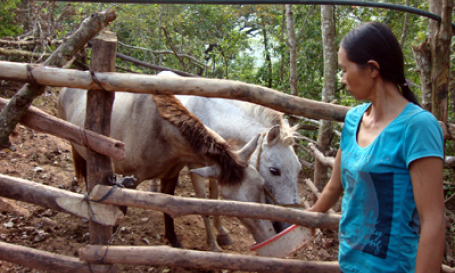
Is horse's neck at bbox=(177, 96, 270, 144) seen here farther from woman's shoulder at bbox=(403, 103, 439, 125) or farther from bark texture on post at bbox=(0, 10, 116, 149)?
woman's shoulder at bbox=(403, 103, 439, 125)

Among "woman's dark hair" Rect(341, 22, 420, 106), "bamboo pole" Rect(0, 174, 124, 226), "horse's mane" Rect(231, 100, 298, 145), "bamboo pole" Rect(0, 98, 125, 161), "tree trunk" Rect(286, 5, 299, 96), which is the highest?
"tree trunk" Rect(286, 5, 299, 96)

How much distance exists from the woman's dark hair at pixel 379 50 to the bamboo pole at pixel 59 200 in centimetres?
177

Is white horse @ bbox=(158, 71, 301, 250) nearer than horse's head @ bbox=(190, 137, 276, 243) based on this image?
No

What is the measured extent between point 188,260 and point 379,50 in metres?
1.77

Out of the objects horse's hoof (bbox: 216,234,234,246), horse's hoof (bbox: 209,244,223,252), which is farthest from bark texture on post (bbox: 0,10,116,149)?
horse's hoof (bbox: 216,234,234,246)

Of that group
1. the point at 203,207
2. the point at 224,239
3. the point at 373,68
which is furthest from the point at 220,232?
the point at 373,68

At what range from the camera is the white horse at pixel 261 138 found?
2.96 metres

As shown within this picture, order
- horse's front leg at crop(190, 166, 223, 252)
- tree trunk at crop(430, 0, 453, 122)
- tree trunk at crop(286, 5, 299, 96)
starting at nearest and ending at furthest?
tree trunk at crop(430, 0, 453, 122) < horse's front leg at crop(190, 166, 223, 252) < tree trunk at crop(286, 5, 299, 96)

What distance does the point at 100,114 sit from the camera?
7.01 feet

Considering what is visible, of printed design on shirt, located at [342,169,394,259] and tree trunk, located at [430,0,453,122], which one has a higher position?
tree trunk, located at [430,0,453,122]

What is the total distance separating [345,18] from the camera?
754 centimetres

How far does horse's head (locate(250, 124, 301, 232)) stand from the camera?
2.93m

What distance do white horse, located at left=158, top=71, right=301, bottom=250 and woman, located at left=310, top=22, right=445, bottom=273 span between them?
143 centimetres

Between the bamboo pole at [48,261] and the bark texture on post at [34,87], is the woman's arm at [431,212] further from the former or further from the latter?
the bark texture on post at [34,87]
